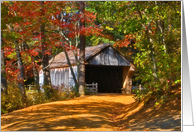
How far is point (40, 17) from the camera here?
15930 mm

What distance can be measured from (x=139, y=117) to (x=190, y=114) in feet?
10.5

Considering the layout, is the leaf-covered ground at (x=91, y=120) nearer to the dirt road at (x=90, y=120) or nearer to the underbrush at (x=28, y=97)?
the dirt road at (x=90, y=120)

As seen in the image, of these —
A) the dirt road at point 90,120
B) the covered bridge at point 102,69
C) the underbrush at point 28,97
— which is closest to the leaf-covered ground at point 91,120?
the dirt road at point 90,120

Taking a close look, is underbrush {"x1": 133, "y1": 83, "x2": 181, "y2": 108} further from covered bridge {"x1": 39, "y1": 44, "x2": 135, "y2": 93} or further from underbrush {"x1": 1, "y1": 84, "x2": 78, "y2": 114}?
covered bridge {"x1": 39, "y1": 44, "x2": 135, "y2": 93}

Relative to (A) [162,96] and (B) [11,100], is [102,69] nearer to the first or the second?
(B) [11,100]

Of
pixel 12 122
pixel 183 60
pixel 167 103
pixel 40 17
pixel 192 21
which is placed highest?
pixel 40 17

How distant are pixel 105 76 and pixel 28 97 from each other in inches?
483

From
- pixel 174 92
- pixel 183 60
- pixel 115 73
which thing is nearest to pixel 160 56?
pixel 174 92

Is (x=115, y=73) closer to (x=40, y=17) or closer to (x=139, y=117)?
(x=40, y=17)

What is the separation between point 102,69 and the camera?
27547 mm

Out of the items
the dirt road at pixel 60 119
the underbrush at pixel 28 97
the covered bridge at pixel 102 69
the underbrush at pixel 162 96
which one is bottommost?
the dirt road at pixel 60 119

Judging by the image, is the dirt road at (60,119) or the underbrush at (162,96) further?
the underbrush at (162,96)

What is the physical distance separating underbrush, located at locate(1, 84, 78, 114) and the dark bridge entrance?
685cm

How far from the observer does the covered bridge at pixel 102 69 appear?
23188 millimetres
